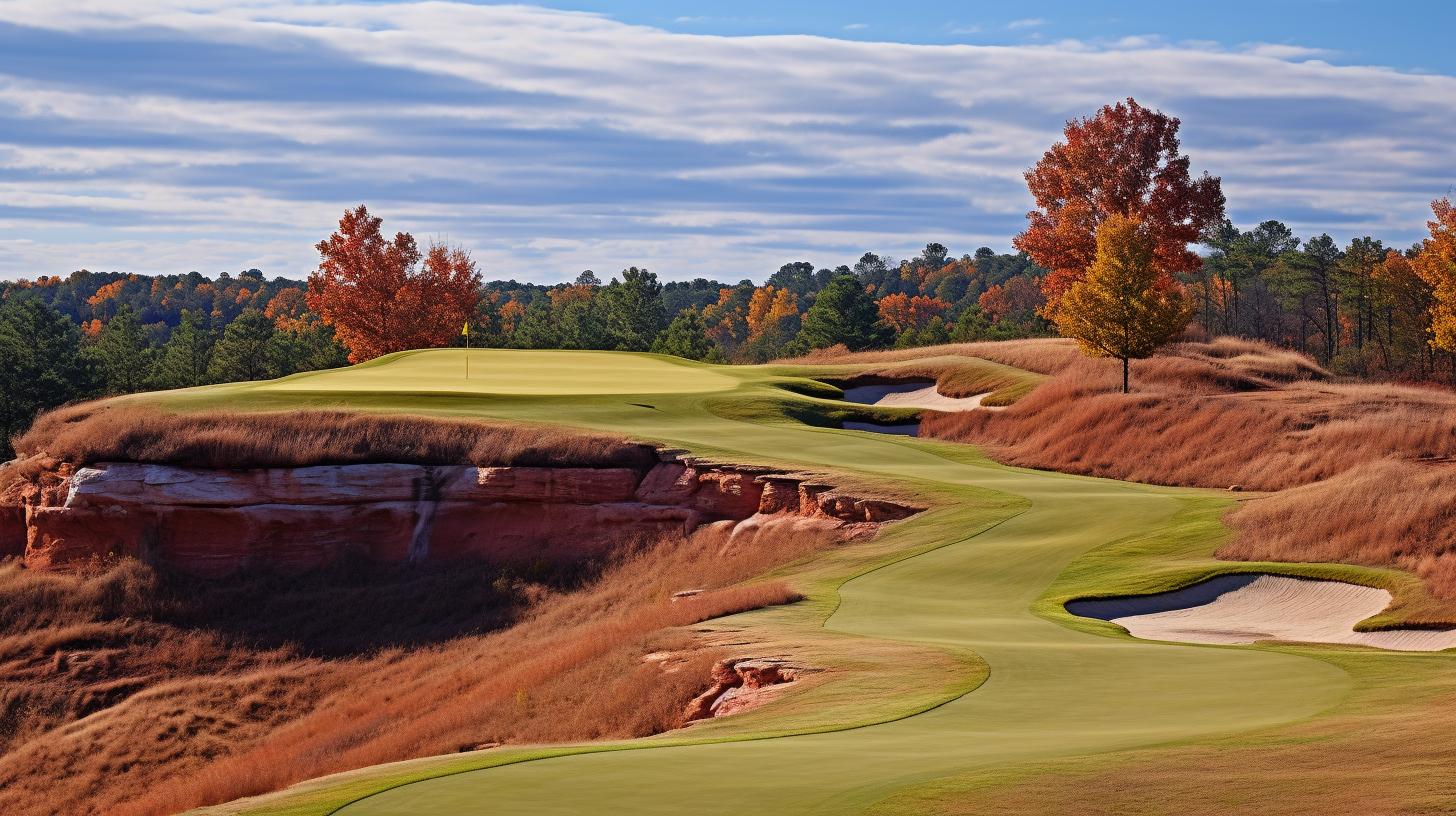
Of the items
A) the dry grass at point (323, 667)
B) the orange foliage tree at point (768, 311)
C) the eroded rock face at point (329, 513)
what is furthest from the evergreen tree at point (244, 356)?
the orange foliage tree at point (768, 311)

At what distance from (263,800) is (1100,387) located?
31.5 meters

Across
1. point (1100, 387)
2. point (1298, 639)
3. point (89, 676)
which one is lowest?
point (89, 676)

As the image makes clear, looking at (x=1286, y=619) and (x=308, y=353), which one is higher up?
(x=308, y=353)

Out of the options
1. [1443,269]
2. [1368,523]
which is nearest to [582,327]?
[1443,269]

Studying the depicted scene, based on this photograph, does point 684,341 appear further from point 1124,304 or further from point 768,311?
point 768,311

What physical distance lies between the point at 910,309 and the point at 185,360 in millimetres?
80548

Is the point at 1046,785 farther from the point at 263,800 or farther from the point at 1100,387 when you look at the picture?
the point at 1100,387

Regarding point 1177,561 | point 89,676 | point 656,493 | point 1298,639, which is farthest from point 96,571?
point 1298,639

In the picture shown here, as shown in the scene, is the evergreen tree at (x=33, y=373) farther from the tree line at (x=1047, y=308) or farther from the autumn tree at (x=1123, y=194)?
the autumn tree at (x=1123, y=194)

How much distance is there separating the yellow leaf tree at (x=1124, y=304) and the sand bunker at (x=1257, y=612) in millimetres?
19071

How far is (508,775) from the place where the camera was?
9688 mm

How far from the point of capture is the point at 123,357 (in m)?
81.9

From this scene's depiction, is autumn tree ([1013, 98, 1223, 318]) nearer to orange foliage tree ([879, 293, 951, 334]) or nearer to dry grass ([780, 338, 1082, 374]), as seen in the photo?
dry grass ([780, 338, 1082, 374])

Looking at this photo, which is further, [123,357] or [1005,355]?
[123,357]
